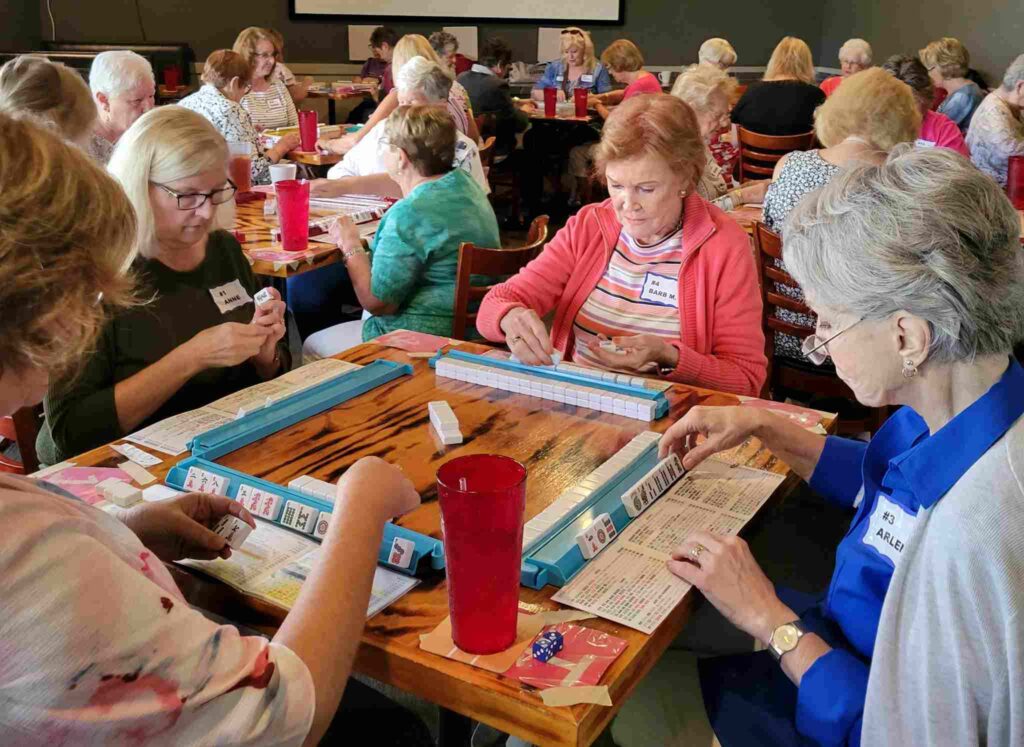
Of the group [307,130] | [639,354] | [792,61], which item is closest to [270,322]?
[639,354]

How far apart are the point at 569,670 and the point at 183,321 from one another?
55.0 inches

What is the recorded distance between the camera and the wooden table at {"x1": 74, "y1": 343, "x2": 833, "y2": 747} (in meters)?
1.06

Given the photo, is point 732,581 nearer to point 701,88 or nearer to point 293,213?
point 293,213

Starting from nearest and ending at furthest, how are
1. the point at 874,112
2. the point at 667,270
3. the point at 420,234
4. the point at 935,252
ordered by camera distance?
1. the point at 935,252
2. the point at 667,270
3. the point at 420,234
4. the point at 874,112

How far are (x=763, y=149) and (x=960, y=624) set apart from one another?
5515mm

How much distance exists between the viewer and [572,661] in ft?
3.59

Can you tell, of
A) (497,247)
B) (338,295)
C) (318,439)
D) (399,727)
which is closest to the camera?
(399,727)

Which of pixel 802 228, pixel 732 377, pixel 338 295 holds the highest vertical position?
pixel 802 228

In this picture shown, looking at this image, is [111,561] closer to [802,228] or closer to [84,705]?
[84,705]

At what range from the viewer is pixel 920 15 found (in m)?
9.34

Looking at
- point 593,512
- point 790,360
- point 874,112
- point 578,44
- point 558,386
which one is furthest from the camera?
point 578,44

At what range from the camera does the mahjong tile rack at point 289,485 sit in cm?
127

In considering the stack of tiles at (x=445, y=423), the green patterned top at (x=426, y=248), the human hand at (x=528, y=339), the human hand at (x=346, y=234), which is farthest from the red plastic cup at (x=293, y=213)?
the stack of tiles at (x=445, y=423)

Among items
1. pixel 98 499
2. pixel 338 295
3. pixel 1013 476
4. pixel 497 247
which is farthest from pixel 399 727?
pixel 338 295
